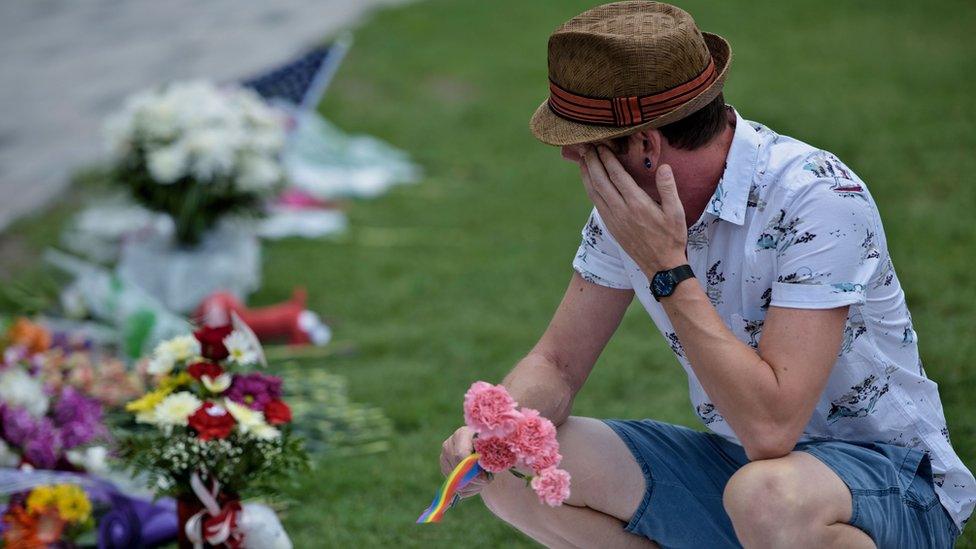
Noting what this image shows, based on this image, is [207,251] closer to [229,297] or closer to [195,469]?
[229,297]

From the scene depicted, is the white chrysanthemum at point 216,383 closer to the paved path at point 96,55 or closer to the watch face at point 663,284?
the watch face at point 663,284

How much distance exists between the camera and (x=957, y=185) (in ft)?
21.5

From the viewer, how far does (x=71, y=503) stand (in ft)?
10.2

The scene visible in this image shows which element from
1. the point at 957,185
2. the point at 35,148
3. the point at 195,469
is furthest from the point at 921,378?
the point at 35,148

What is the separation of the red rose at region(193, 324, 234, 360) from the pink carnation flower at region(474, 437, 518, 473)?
2.89 feet

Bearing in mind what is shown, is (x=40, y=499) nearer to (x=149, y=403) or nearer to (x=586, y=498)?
(x=149, y=403)

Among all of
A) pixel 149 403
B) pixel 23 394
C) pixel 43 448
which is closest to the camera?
pixel 149 403

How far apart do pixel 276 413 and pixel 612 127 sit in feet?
3.82

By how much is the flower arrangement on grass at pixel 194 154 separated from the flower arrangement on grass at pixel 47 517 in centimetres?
234

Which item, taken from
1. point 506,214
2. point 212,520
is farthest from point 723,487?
point 506,214

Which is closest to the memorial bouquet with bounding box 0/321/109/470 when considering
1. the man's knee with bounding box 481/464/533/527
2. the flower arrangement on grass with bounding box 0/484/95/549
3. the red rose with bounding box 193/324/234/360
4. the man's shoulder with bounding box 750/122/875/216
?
the flower arrangement on grass with bounding box 0/484/95/549

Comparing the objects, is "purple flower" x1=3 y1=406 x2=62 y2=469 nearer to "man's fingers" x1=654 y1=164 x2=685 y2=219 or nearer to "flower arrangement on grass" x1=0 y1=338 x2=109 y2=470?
"flower arrangement on grass" x1=0 y1=338 x2=109 y2=470

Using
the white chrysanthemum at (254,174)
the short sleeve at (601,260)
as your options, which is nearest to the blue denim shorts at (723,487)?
the short sleeve at (601,260)

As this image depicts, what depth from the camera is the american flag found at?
256 inches
